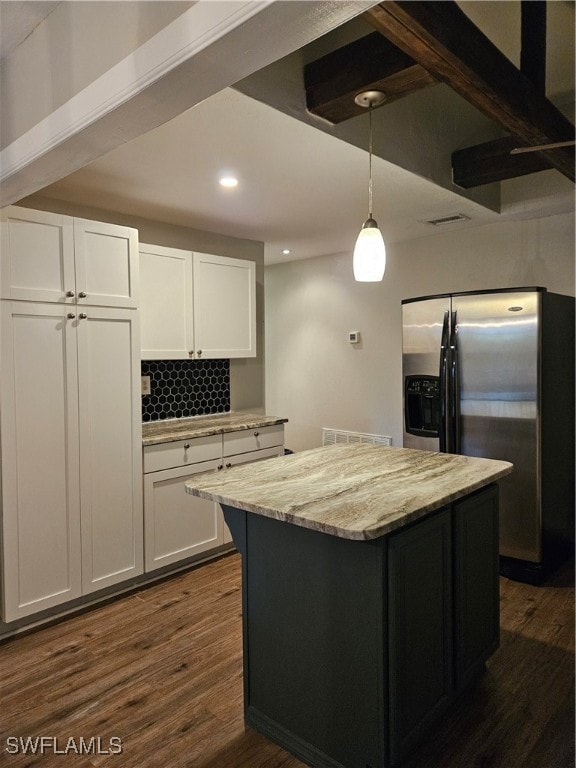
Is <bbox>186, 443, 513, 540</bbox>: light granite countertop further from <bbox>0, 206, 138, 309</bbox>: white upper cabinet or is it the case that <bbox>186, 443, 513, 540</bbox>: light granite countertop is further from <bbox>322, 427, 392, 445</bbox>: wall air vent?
<bbox>322, 427, 392, 445</bbox>: wall air vent

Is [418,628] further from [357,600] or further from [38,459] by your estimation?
[38,459]

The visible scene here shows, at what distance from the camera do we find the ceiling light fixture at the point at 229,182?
9.12 feet

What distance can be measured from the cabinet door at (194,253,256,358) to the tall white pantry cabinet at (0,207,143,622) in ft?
2.30

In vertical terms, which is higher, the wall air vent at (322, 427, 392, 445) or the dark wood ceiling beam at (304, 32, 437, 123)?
the dark wood ceiling beam at (304, 32, 437, 123)

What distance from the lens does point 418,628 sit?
1757 millimetres

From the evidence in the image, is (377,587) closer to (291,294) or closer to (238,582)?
(238,582)

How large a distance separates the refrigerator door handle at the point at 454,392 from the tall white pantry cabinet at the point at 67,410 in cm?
197

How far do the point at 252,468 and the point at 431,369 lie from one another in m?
1.78

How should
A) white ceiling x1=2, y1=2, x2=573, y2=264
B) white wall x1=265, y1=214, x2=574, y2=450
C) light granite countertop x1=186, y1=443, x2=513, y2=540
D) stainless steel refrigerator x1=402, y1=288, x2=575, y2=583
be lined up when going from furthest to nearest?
white wall x1=265, y1=214, x2=574, y2=450 < stainless steel refrigerator x1=402, y1=288, x2=575, y2=583 < white ceiling x1=2, y1=2, x2=573, y2=264 < light granite countertop x1=186, y1=443, x2=513, y2=540

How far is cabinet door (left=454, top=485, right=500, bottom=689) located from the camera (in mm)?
1983

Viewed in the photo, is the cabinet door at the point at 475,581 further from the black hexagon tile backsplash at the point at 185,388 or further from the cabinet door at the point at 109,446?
the black hexagon tile backsplash at the point at 185,388

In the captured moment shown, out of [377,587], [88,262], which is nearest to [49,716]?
[377,587]

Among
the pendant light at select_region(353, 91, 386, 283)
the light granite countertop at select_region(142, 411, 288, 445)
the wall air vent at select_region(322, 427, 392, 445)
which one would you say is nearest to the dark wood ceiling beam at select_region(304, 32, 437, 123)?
the pendant light at select_region(353, 91, 386, 283)

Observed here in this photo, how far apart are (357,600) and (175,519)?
187 cm
